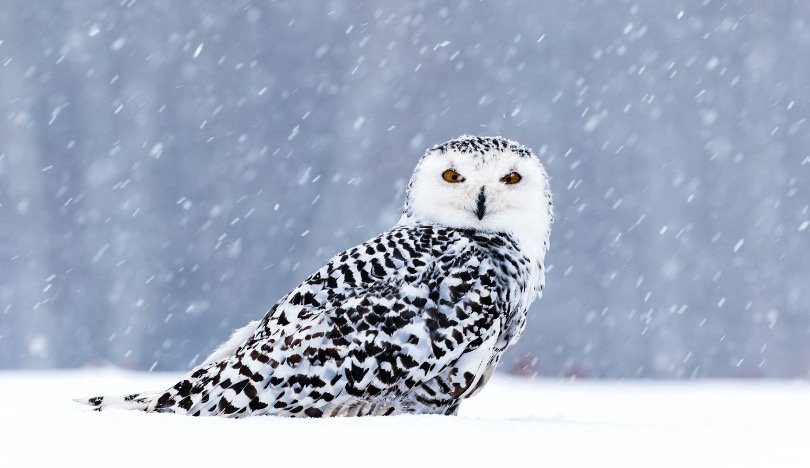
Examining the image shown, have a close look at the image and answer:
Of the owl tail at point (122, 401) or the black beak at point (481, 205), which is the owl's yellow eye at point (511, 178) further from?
the owl tail at point (122, 401)

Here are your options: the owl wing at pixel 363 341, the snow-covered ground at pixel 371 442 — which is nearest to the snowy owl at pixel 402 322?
the owl wing at pixel 363 341

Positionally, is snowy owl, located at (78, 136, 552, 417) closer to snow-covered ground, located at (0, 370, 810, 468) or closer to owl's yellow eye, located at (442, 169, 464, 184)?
owl's yellow eye, located at (442, 169, 464, 184)

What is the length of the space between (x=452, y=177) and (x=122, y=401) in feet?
4.35

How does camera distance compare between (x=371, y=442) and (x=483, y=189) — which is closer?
(x=371, y=442)

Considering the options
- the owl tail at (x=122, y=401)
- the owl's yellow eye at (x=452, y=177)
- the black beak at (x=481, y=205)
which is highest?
the owl's yellow eye at (x=452, y=177)

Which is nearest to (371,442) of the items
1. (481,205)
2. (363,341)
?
(363,341)

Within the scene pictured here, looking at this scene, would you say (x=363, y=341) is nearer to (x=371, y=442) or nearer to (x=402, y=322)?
(x=402, y=322)

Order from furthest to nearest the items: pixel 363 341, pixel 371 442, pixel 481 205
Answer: pixel 481 205, pixel 363 341, pixel 371 442

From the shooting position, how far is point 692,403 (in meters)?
4.65

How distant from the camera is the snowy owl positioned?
2.54 meters

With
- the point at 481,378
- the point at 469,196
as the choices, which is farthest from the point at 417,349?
the point at 469,196

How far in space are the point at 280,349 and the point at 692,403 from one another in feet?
9.41

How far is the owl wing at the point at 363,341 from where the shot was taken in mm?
2535

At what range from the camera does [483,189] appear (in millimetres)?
3037
